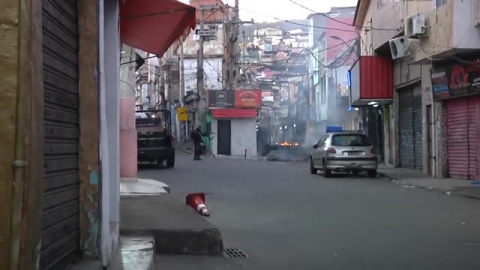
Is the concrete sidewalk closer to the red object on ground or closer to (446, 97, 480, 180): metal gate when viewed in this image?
(446, 97, 480, 180): metal gate

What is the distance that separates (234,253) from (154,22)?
307 centimetres

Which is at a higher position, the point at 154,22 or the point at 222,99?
the point at 222,99

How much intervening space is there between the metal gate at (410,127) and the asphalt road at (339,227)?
7.20m

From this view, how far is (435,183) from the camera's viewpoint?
58.3 ft

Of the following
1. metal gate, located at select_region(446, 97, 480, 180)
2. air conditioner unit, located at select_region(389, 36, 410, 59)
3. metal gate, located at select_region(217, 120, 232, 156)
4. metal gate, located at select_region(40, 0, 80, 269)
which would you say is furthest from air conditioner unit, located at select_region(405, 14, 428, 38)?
metal gate, located at select_region(217, 120, 232, 156)

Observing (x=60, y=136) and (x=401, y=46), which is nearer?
(x=60, y=136)

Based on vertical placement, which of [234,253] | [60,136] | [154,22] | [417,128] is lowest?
[234,253]

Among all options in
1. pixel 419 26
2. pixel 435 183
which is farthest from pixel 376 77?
pixel 435 183

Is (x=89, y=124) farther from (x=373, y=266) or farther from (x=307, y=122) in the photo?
(x=307, y=122)

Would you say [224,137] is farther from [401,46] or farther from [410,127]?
[401,46]

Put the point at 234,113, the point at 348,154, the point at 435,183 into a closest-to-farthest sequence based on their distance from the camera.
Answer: the point at 435,183 → the point at 348,154 → the point at 234,113

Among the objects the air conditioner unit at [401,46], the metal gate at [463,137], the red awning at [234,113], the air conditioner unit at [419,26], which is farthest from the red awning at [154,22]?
the red awning at [234,113]

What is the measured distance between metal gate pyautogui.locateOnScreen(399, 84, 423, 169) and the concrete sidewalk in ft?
5.21

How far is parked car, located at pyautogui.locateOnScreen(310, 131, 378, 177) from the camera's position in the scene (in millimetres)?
20781
